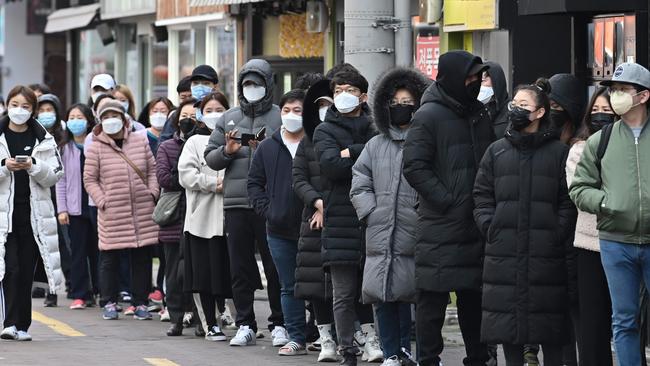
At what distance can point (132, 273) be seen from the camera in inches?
590

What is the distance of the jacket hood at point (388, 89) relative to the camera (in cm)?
1084

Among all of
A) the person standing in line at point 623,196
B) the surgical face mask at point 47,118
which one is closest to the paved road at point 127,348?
the surgical face mask at point 47,118

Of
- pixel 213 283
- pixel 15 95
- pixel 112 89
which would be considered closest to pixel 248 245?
pixel 213 283

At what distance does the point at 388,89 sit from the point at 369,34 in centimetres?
210

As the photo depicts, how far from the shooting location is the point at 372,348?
38.7 feet

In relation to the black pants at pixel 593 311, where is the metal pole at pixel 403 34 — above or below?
above

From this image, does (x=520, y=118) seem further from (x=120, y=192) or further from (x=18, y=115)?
(x=120, y=192)

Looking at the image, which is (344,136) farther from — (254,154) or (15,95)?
(15,95)

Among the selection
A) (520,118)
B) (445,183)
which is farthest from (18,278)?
(520,118)

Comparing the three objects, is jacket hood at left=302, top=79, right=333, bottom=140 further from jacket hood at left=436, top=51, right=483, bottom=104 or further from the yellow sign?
the yellow sign

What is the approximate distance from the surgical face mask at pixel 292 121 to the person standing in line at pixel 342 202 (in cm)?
73

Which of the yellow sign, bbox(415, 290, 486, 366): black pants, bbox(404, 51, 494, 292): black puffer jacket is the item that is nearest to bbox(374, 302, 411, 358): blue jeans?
bbox(415, 290, 486, 366): black pants

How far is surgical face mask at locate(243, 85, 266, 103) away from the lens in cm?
1283

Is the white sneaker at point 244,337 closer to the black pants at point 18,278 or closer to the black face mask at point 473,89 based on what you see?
the black pants at point 18,278
